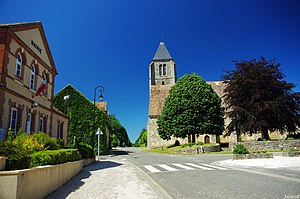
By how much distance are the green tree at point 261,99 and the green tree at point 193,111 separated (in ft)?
9.86

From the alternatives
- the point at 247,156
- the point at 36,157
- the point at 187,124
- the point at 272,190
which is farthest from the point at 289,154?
the point at 36,157

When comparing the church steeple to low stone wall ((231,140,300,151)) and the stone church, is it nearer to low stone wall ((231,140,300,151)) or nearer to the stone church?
the stone church

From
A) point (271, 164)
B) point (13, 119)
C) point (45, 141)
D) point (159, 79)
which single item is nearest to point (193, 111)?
point (271, 164)

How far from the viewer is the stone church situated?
42125mm

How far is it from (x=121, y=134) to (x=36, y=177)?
76849 mm

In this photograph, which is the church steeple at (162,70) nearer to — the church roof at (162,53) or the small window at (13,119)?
the church roof at (162,53)

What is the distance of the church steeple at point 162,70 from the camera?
2324 inches

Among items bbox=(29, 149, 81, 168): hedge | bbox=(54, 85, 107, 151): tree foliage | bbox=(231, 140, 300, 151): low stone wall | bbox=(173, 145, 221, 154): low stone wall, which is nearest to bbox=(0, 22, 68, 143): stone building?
bbox=(29, 149, 81, 168): hedge

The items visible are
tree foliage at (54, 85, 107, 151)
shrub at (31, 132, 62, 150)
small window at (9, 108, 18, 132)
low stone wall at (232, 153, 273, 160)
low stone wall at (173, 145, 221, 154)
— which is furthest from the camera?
tree foliage at (54, 85, 107, 151)

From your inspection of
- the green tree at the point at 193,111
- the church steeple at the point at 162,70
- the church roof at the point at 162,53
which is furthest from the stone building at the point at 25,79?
the church roof at the point at 162,53

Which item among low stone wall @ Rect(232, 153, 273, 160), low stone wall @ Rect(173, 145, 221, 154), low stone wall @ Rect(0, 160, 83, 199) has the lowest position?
low stone wall @ Rect(173, 145, 221, 154)

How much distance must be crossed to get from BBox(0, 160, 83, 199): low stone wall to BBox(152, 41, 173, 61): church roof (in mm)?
55565

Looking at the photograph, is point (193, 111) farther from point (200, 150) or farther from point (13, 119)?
point (13, 119)

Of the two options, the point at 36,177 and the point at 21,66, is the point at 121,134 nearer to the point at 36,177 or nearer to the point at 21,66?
the point at 21,66
